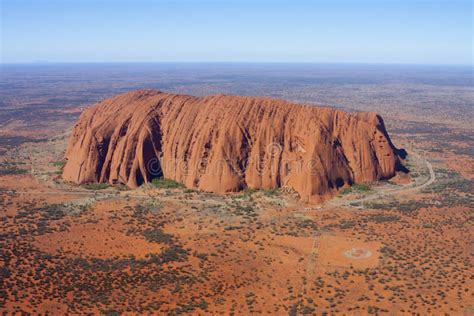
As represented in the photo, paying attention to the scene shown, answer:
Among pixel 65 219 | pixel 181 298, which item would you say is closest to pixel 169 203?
pixel 65 219

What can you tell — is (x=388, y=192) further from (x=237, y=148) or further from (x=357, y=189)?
(x=237, y=148)

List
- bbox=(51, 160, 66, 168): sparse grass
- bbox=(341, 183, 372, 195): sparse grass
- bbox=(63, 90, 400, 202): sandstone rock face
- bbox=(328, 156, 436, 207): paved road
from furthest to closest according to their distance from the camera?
bbox=(51, 160, 66, 168): sparse grass
bbox=(63, 90, 400, 202): sandstone rock face
bbox=(341, 183, 372, 195): sparse grass
bbox=(328, 156, 436, 207): paved road

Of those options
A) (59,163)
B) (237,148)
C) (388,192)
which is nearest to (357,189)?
(388,192)

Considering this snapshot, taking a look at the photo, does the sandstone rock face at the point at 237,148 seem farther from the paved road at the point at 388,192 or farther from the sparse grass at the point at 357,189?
the paved road at the point at 388,192

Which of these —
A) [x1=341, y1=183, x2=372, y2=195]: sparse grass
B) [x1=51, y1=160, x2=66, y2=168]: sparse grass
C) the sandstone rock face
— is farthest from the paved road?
[x1=51, y1=160, x2=66, y2=168]: sparse grass

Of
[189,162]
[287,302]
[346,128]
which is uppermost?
[346,128]

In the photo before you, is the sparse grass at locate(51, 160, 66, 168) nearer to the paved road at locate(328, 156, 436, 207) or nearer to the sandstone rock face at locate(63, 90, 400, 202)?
the sandstone rock face at locate(63, 90, 400, 202)

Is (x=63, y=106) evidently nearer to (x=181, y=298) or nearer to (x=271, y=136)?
(x=271, y=136)

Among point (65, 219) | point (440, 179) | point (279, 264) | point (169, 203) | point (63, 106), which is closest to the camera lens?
point (279, 264)

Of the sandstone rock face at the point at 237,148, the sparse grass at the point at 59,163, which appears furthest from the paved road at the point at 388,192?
the sparse grass at the point at 59,163

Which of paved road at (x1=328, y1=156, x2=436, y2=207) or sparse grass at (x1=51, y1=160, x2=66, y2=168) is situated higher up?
sparse grass at (x1=51, y1=160, x2=66, y2=168)
